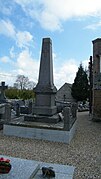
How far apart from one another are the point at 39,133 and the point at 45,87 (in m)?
2.56

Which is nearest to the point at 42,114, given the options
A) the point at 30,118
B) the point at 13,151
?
the point at 30,118

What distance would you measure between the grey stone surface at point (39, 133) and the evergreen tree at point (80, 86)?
23715 mm

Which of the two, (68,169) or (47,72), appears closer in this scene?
(68,169)

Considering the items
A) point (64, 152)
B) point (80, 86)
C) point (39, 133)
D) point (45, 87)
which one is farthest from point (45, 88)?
point (80, 86)

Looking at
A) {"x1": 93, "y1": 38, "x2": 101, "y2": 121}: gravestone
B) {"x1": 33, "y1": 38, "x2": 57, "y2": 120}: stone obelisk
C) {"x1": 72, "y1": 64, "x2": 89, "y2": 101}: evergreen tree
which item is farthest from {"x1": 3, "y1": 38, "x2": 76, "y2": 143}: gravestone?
{"x1": 72, "y1": 64, "x2": 89, "y2": 101}: evergreen tree

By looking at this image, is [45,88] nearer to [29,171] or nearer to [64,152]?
[64,152]

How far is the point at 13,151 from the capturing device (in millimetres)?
6504

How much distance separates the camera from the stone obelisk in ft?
32.9

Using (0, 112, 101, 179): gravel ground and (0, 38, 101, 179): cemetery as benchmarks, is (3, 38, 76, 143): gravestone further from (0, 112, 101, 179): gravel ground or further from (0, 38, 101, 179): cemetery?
(0, 112, 101, 179): gravel ground

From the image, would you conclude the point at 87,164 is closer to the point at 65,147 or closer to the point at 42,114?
the point at 65,147

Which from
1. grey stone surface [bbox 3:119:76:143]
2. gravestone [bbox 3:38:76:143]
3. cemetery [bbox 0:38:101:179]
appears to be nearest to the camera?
cemetery [bbox 0:38:101:179]

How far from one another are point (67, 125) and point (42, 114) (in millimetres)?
2156

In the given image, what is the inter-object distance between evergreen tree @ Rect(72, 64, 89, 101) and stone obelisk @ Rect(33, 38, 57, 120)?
21.6m

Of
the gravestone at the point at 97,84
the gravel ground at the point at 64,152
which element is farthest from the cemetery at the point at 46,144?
the gravestone at the point at 97,84
